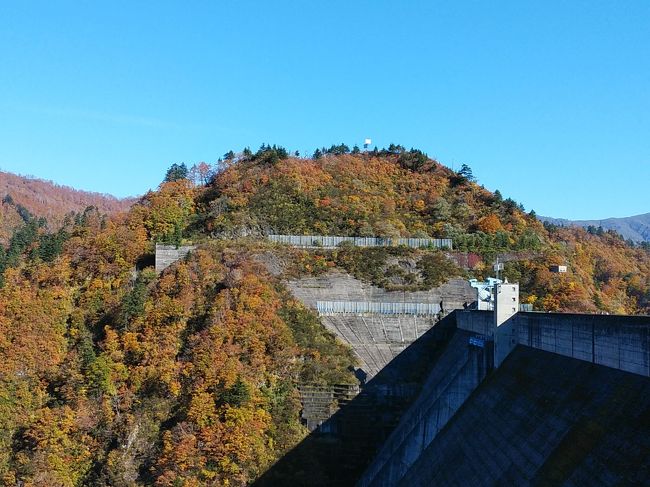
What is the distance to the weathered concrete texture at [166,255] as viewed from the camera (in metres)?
49.6

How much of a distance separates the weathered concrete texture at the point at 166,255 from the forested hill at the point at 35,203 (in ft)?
243

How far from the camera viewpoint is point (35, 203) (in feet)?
532

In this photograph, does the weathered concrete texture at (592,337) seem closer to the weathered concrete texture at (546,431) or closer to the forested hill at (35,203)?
the weathered concrete texture at (546,431)

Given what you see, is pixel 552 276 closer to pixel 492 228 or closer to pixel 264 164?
pixel 492 228

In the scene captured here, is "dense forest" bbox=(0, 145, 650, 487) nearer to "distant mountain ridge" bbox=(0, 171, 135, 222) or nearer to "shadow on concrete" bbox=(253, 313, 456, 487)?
"shadow on concrete" bbox=(253, 313, 456, 487)

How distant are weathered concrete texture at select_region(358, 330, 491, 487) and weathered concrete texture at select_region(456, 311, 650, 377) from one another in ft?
11.3

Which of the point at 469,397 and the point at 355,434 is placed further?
the point at 355,434

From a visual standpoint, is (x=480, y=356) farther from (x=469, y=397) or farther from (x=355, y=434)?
(x=355, y=434)

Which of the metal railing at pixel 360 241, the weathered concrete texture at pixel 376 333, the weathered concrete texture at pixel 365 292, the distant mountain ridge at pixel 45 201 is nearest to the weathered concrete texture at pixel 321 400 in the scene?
the weathered concrete texture at pixel 376 333

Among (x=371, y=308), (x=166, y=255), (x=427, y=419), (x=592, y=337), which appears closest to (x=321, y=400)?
(x=427, y=419)

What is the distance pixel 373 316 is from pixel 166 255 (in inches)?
792

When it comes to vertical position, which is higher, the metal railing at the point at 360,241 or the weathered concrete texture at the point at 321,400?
the metal railing at the point at 360,241

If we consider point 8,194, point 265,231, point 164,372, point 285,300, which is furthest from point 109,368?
point 8,194

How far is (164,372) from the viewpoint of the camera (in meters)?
37.0
